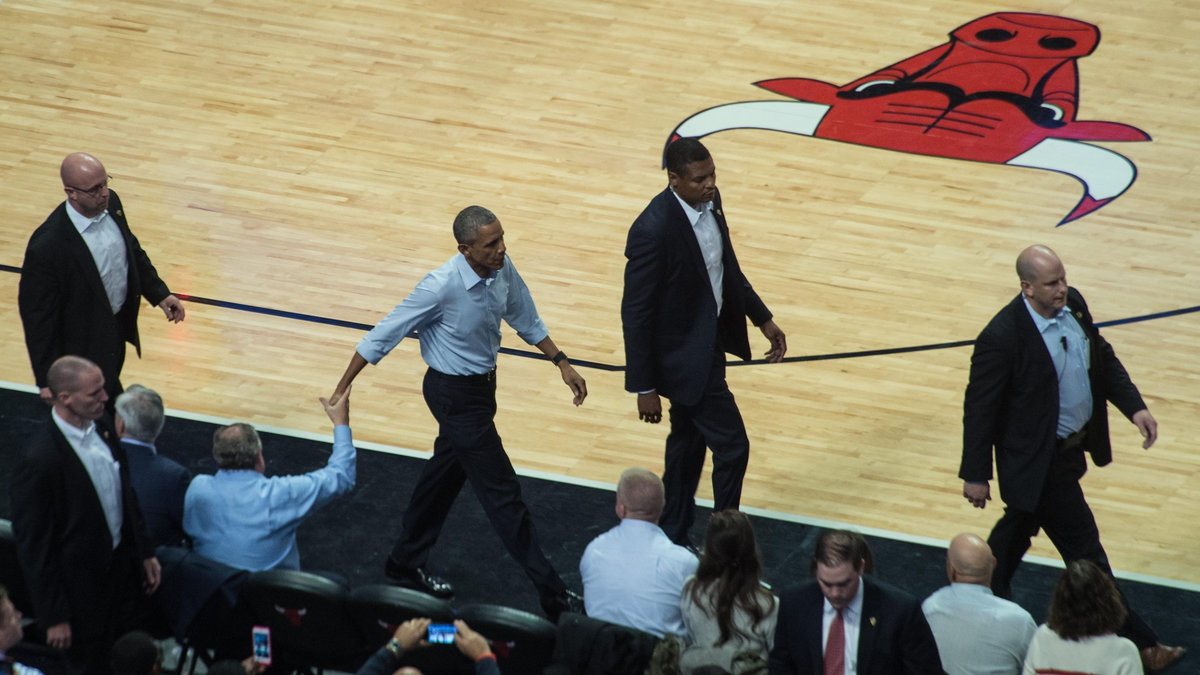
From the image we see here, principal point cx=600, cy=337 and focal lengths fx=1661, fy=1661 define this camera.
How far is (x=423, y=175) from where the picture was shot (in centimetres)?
1120

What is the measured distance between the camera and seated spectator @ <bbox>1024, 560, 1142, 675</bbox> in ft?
17.2

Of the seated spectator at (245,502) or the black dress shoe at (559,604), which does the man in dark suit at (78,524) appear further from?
the black dress shoe at (559,604)

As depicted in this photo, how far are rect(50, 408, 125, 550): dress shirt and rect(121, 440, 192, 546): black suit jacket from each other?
0.40 metres

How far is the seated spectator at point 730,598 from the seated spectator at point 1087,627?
2.98 ft

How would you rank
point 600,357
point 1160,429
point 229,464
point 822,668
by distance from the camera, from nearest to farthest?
point 822,668 → point 229,464 → point 1160,429 → point 600,357

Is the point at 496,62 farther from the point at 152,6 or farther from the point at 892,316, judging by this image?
the point at 892,316

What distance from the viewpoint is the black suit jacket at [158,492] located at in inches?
248

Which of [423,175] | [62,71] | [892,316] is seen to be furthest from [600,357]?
[62,71]

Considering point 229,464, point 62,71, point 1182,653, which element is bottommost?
point 1182,653

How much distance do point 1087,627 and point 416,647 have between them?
216cm

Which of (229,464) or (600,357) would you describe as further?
(600,357)

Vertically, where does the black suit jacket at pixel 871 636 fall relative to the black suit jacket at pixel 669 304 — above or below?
below

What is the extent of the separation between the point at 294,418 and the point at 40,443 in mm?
3054

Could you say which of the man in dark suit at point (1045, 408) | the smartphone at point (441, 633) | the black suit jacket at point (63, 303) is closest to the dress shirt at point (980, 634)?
the man in dark suit at point (1045, 408)
